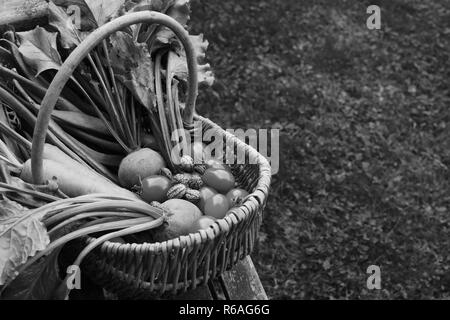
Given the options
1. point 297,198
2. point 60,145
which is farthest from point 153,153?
point 297,198

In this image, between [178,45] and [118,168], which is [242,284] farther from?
[178,45]

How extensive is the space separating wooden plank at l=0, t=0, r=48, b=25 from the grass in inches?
50.9

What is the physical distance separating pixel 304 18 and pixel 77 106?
7.66 feet

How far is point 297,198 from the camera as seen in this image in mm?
2854

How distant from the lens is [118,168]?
1.80m

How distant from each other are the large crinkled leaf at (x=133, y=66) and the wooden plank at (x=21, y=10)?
0.40m

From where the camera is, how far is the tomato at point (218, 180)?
1.67m

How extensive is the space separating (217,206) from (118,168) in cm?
38

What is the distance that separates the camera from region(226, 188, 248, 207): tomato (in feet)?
5.26

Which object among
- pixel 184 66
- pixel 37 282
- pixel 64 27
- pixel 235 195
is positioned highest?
pixel 64 27

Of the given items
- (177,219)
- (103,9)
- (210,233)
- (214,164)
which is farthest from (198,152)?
(103,9)

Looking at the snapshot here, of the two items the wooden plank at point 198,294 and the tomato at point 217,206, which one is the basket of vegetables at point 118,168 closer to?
the tomato at point 217,206

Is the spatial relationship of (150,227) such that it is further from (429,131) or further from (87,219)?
(429,131)
